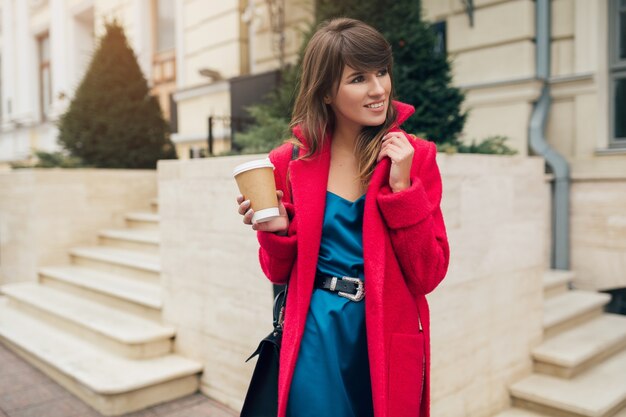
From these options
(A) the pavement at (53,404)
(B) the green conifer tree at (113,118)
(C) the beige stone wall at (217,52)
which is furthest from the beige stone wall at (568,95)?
(B) the green conifer tree at (113,118)

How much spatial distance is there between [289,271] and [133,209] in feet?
18.5

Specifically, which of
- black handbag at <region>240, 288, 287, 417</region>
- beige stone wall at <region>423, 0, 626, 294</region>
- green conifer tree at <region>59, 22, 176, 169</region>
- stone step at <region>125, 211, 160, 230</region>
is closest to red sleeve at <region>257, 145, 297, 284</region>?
black handbag at <region>240, 288, 287, 417</region>

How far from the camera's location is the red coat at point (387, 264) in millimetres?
1686

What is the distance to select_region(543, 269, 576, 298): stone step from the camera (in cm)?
511

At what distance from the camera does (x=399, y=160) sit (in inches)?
65.5

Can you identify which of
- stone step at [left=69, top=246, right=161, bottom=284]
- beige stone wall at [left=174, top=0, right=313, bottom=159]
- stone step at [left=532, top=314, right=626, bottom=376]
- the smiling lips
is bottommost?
stone step at [left=532, top=314, right=626, bottom=376]

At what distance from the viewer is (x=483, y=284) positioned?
3.61m

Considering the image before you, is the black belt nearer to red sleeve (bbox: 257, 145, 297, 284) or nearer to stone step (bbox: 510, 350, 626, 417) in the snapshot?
red sleeve (bbox: 257, 145, 297, 284)

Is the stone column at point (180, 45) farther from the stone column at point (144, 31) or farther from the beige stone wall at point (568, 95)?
the beige stone wall at point (568, 95)

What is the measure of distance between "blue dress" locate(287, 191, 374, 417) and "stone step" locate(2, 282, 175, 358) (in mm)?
2655

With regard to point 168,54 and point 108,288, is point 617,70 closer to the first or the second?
point 108,288

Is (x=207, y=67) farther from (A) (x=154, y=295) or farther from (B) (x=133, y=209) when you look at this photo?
(A) (x=154, y=295)

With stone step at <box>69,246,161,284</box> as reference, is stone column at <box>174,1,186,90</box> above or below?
above

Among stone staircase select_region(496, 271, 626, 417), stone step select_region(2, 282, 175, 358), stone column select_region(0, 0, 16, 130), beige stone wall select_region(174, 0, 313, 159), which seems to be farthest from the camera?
stone column select_region(0, 0, 16, 130)
